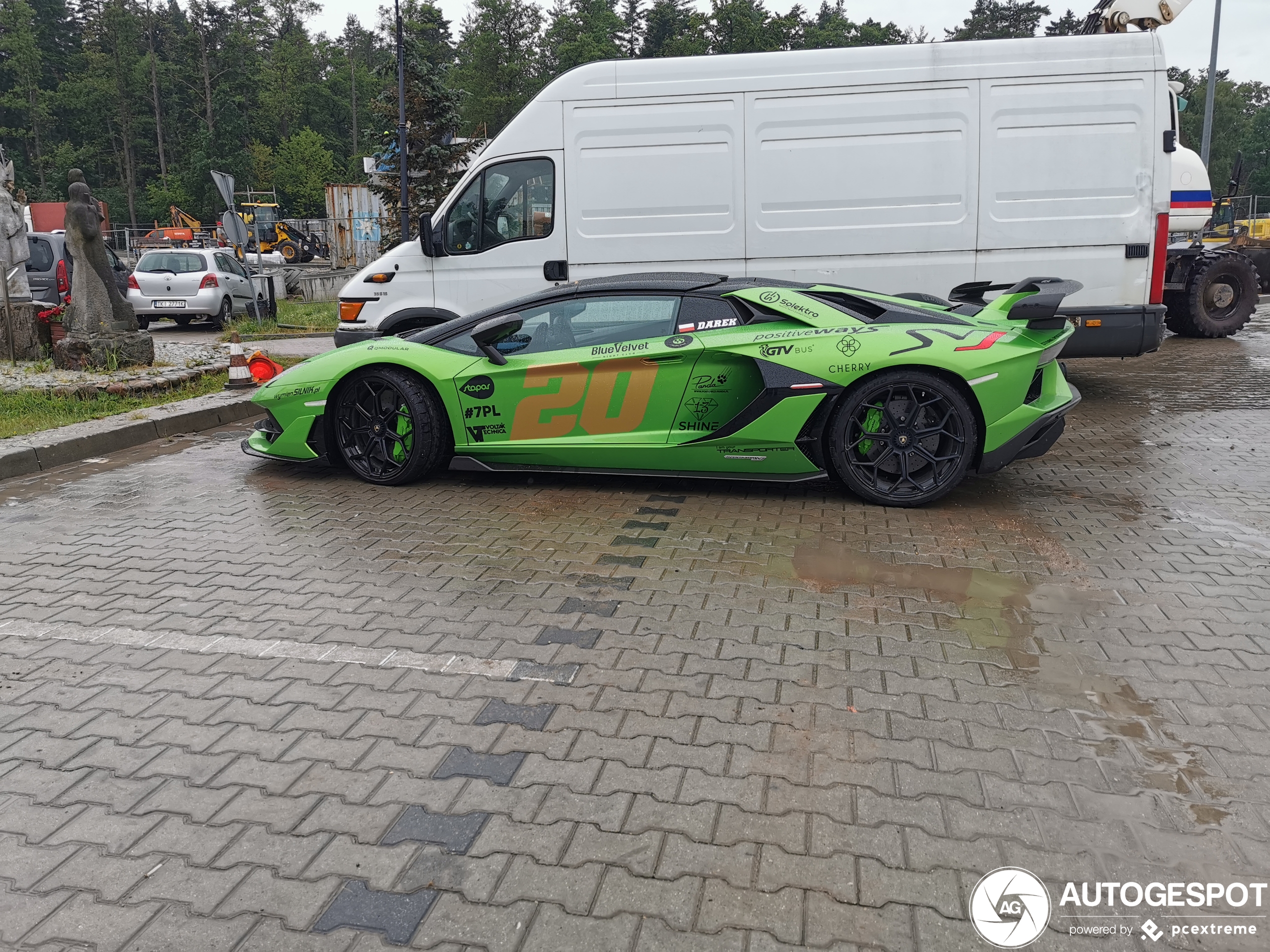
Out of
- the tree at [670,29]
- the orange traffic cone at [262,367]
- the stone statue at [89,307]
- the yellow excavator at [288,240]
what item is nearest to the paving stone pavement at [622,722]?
the orange traffic cone at [262,367]

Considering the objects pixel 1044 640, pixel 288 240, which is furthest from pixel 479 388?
pixel 288 240

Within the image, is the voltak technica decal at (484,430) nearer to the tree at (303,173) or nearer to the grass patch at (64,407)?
the grass patch at (64,407)

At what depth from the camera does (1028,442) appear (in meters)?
5.58

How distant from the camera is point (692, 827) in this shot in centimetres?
261

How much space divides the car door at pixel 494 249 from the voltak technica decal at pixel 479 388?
2.86 meters

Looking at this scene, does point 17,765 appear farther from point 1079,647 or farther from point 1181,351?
point 1181,351

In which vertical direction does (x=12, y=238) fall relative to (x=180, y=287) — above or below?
above

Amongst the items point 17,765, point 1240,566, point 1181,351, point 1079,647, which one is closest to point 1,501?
point 17,765

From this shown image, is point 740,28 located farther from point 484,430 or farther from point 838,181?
point 484,430

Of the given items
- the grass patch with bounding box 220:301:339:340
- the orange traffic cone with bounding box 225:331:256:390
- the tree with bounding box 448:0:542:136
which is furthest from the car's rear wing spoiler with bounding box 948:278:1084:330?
the tree with bounding box 448:0:542:136

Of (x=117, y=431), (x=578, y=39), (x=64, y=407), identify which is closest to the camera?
(x=117, y=431)

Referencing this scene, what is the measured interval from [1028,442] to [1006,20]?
3769 inches

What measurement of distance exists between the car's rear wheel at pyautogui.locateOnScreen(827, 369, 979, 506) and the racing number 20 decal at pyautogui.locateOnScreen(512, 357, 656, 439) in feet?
3.71

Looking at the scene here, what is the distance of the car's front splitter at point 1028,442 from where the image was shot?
5.53m
